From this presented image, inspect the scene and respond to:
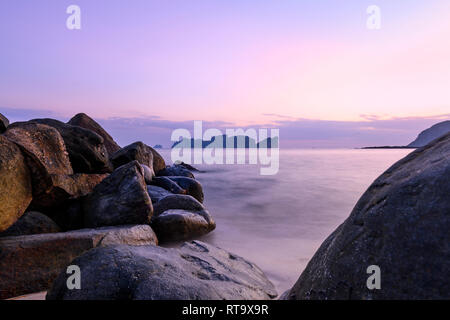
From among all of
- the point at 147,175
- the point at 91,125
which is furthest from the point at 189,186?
the point at 91,125

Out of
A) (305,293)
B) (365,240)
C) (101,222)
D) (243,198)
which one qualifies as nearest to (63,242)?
(101,222)

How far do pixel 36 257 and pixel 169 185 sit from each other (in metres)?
5.32

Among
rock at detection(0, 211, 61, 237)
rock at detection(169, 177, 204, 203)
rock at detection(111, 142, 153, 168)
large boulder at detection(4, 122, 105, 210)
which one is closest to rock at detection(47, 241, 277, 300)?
large boulder at detection(4, 122, 105, 210)

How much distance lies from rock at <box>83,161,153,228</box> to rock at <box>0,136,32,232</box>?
1.38 metres

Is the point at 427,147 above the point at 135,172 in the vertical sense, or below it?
above

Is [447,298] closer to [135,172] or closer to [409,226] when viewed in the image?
[409,226]

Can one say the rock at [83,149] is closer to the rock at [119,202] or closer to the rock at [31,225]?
the rock at [119,202]

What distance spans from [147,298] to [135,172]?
3502 millimetres

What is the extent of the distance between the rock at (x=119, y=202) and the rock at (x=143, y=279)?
1944mm

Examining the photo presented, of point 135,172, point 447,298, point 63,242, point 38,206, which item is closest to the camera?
point 447,298

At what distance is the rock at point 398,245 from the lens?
5.09 feet

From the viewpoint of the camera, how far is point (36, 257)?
349 cm

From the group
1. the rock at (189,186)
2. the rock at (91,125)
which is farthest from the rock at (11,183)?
the rock at (91,125)

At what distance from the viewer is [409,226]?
1.69m
